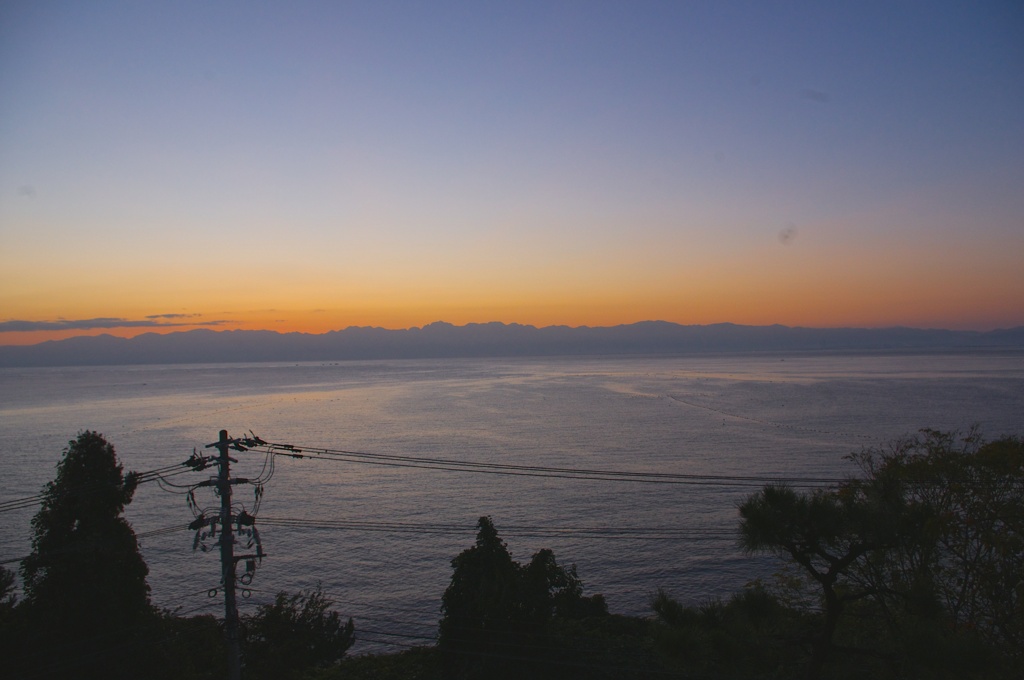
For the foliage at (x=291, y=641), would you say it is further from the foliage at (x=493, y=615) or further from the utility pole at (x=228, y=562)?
the utility pole at (x=228, y=562)

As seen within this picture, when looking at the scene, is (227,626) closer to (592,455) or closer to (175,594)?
(175,594)

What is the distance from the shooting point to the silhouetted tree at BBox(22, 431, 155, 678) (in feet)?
55.5

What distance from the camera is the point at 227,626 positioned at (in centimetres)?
1223

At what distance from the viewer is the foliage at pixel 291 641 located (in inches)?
769

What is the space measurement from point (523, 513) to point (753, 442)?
2749 cm

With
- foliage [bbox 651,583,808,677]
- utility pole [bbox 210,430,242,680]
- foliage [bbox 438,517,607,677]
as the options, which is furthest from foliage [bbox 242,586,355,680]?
foliage [bbox 651,583,808,677]

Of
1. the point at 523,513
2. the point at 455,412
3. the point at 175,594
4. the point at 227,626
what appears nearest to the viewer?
the point at 227,626

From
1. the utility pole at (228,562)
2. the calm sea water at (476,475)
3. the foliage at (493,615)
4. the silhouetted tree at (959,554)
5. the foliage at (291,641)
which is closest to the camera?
the silhouetted tree at (959,554)

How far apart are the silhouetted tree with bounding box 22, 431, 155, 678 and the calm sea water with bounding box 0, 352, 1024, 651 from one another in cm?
967

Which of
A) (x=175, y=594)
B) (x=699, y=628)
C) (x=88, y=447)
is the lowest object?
(x=175, y=594)

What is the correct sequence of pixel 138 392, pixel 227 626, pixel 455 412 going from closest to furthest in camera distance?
1. pixel 227 626
2. pixel 455 412
3. pixel 138 392

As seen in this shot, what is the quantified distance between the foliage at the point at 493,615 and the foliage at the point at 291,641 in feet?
16.4

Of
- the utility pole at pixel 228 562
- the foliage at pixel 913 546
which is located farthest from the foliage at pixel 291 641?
the foliage at pixel 913 546

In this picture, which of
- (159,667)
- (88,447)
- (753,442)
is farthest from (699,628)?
(753,442)
